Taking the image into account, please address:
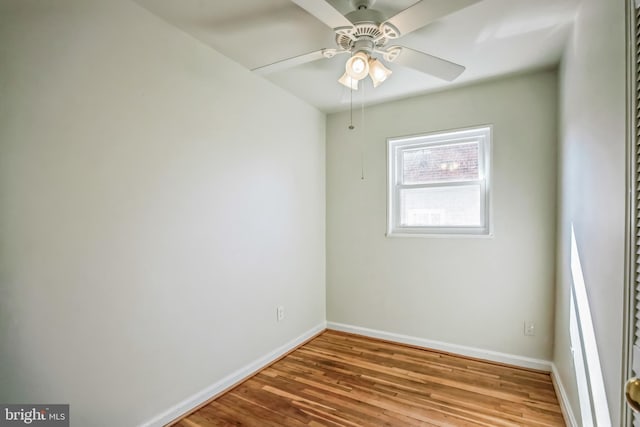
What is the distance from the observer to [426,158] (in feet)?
10.3

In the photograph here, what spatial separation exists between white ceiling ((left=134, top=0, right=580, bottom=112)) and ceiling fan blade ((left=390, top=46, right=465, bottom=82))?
25 cm

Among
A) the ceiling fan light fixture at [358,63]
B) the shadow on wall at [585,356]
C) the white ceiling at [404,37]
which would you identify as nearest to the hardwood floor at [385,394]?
the shadow on wall at [585,356]

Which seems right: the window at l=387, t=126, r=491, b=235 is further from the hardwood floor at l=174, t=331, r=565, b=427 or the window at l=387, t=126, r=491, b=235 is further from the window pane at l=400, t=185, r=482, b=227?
the hardwood floor at l=174, t=331, r=565, b=427

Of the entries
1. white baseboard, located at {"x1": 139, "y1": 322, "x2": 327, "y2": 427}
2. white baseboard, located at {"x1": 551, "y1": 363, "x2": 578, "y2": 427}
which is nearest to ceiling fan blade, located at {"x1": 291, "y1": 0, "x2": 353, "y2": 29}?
white baseboard, located at {"x1": 139, "y1": 322, "x2": 327, "y2": 427}

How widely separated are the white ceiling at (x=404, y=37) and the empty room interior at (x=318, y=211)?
0.7 inches

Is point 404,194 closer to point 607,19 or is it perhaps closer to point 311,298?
point 311,298

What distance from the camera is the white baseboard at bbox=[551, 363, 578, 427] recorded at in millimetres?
1805

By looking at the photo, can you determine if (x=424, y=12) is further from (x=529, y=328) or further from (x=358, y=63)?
(x=529, y=328)

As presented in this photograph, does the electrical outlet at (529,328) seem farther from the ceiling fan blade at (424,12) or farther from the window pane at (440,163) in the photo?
the ceiling fan blade at (424,12)

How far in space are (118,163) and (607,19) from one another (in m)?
2.35

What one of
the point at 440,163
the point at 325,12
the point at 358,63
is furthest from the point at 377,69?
the point at 440,163

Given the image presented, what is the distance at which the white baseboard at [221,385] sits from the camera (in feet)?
6.21

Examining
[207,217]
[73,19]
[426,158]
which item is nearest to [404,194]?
[426,158]

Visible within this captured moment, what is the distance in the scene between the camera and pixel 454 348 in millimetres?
2900
